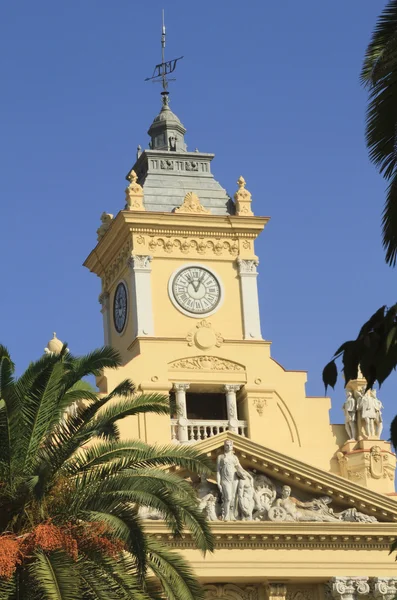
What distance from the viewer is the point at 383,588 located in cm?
4659

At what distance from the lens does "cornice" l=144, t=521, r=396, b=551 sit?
45875 millimetres

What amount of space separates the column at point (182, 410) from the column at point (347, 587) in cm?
620

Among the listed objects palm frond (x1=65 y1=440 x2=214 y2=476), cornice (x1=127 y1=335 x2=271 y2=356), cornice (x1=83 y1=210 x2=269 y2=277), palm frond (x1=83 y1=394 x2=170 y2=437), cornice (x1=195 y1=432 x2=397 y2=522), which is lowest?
palm frond (x1=65 y1=440 x2=214 y2=476)

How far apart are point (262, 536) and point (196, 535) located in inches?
552

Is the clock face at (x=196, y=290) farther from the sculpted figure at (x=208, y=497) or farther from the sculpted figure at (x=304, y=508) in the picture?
the sculpted figure at (x=304, y=508)

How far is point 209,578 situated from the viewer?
46094 mm

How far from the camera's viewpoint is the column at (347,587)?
46312 millimetres

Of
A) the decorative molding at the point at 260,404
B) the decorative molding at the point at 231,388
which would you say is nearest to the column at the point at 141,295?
the decorative molding at the point at 231,388

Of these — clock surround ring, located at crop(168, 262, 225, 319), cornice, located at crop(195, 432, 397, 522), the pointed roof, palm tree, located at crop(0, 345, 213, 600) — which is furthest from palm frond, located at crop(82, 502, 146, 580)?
the pointed roof

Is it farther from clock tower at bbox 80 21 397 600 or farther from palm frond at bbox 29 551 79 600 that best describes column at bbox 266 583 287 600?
palm frond at bbox 29 551 79 600

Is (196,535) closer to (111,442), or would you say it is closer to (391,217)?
(111,442)

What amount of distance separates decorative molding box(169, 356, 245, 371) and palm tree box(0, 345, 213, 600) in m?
17.7

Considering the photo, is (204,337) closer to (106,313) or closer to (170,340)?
(170,340)

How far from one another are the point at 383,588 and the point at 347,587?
105 centimetres
